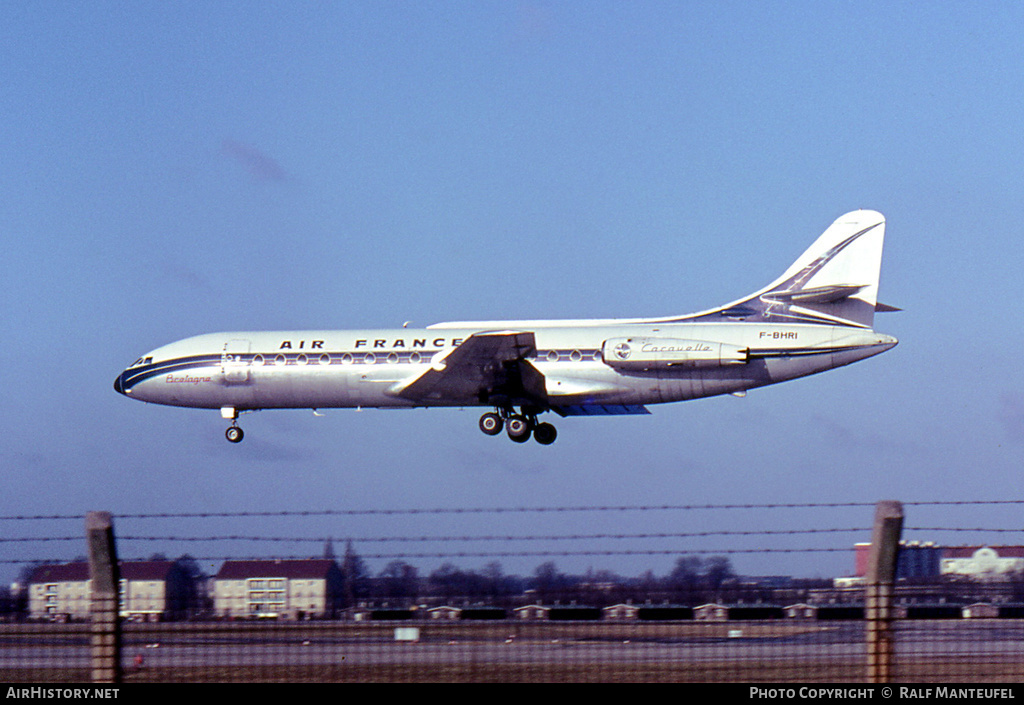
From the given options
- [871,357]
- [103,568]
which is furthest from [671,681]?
[871,357]

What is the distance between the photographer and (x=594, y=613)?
9445 millimetres

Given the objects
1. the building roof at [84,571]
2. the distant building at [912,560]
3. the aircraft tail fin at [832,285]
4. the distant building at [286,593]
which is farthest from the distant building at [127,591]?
the aircraft tail fin at [832,285]

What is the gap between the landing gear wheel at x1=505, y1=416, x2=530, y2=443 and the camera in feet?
117

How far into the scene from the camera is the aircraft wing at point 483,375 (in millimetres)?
32594

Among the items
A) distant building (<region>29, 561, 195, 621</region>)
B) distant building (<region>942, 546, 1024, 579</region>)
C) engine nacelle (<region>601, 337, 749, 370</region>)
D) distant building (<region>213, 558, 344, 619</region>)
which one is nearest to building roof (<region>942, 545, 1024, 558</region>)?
distant building (<region>942, 546, 1024, 579</region>)

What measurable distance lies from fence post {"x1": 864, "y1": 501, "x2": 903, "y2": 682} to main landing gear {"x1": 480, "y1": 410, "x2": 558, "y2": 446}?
26.4 m

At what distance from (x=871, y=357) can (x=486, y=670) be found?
24.2m

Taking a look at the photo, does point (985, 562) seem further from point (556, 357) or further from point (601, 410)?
point (601, 410)

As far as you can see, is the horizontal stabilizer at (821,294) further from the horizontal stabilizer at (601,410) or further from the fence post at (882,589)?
the fence post at (882,589)

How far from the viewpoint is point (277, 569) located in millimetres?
9570

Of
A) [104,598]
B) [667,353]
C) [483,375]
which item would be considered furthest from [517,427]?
[104,598]

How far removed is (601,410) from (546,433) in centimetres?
216

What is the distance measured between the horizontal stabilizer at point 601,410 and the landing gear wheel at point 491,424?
162cm
